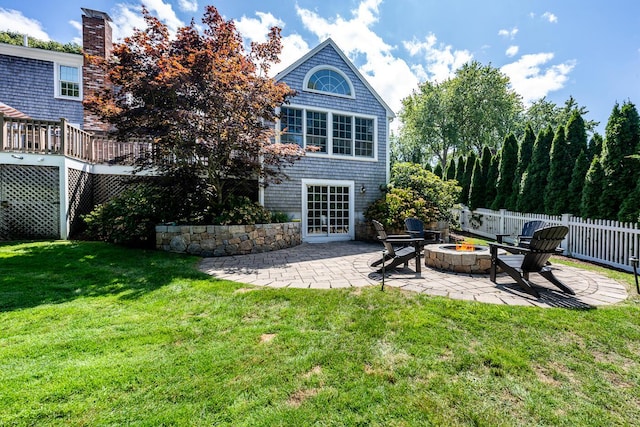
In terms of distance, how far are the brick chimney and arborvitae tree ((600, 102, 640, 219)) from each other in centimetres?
1722

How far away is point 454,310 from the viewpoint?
137 inches

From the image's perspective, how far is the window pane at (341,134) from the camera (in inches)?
426

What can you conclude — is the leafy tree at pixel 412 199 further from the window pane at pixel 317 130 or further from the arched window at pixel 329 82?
the arched window at pixel 329 82

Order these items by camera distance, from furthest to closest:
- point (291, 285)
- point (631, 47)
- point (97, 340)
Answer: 1. point (631, 47)
2. point (291, 285)
3. point (97, 340)

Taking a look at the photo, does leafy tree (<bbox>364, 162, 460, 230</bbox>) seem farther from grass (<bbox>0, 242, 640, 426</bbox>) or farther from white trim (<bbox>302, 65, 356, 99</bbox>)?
grass (<bbox>0, 242, 640, 426</bbox>)

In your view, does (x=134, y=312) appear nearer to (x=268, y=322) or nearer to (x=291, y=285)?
(x=268, y=322)

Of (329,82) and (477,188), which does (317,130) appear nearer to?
(329,82)

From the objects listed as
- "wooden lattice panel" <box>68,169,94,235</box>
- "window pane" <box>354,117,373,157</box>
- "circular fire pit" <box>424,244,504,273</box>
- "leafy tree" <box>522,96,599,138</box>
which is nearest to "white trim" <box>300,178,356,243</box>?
"window pane" <box>354,117,373,157</box>

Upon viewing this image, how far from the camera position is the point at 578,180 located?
8.14 meters

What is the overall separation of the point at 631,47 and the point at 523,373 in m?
14.4

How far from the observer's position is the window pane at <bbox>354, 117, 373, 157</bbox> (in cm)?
1118

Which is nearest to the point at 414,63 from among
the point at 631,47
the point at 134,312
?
the point at 631,47

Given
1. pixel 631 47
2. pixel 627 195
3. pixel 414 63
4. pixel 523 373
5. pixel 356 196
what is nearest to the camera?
pixel 523 373

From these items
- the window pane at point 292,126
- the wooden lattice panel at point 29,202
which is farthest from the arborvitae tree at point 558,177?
the wooden lattice panel at point 29,202
